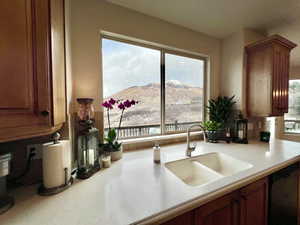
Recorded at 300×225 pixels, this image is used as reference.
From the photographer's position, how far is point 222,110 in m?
2.14

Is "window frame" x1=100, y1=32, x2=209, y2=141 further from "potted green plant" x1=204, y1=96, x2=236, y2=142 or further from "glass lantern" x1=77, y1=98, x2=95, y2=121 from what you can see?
"glass lantern" x1=77, y1=98, x2=95, y2=121

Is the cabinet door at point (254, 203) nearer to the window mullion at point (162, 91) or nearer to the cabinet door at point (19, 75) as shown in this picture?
the window mullion at point (162, 91)

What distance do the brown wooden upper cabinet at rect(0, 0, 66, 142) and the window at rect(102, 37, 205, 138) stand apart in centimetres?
93

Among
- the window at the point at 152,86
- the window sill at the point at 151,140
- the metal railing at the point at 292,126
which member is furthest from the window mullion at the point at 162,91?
the metal railing at the point at 292,126

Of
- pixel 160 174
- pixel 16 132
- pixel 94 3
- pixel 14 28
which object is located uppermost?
pixel 94 3

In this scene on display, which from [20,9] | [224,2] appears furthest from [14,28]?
[224,2]

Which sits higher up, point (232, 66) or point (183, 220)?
point (232, 66)

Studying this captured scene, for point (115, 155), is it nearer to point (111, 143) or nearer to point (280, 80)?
point (111, 143)

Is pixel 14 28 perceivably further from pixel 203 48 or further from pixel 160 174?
pixel 203 48

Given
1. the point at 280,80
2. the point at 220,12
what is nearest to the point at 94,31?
the point at 220,12

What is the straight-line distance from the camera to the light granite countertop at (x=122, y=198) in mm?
659

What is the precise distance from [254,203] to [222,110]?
1.27 meters

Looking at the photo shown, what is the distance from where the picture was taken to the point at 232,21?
6.26 feet

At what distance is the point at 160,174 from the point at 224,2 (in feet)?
5.97
